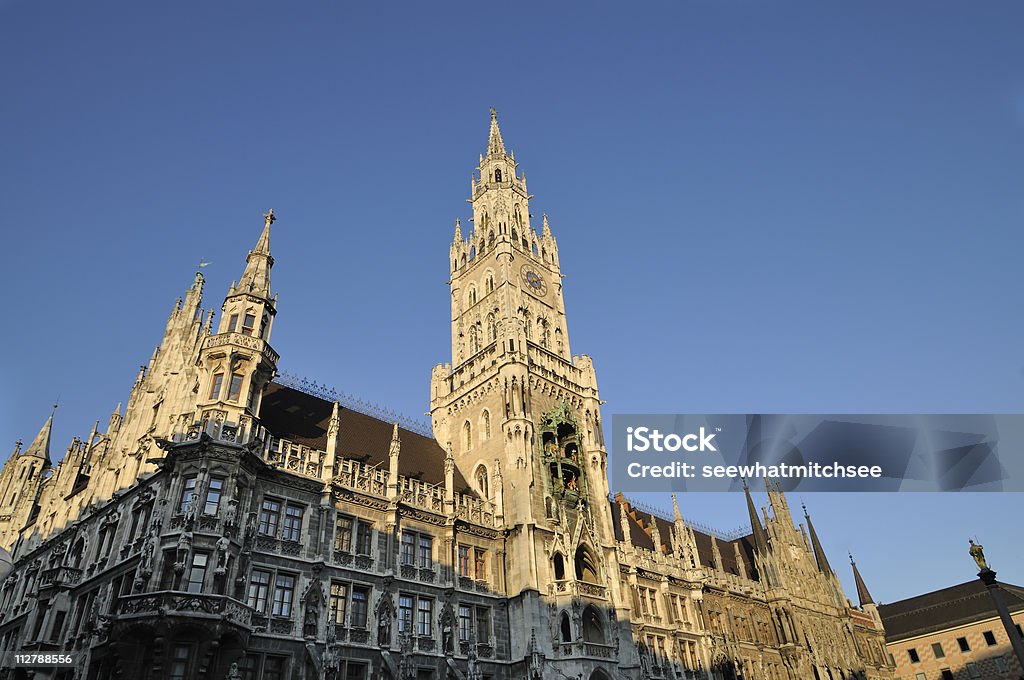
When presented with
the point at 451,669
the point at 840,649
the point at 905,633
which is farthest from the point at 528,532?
the point at 905,633

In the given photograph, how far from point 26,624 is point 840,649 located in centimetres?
6152

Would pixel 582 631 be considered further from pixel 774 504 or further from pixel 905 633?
pixel 905 633

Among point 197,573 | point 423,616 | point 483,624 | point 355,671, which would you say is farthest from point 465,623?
point 197,573

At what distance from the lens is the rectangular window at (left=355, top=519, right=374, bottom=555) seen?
3328 centimetres

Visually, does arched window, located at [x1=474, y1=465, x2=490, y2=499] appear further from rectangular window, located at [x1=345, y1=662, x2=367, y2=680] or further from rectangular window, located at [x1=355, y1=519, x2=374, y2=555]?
rectangular window, located at [x1=345, y1=662, x2=367, y2=680]

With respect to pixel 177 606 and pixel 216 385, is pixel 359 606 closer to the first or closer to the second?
pixel 177 606

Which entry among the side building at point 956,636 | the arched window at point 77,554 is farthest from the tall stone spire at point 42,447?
the side building at point 956,636

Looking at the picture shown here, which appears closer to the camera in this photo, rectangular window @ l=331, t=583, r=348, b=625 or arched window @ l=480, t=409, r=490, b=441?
rectangular window @ l=331, t=583, r=348, b=625

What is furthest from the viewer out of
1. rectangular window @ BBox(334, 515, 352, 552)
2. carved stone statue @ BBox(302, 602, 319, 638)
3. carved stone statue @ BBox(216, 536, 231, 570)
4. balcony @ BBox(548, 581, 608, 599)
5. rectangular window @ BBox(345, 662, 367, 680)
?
balcony @ BBox(548, 581, 608, 599)

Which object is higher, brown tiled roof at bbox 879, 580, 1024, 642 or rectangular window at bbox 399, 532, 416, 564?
brown tiled roof at bbox 879, 580, 1024, 642

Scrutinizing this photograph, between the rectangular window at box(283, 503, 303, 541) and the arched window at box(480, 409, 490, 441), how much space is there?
15342 millimetres

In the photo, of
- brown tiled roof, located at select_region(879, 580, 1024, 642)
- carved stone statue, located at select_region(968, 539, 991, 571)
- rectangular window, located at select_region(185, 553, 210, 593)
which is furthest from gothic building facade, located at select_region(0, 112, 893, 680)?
brown tiled roof, located at select_region(879, 580, 1024, 642)

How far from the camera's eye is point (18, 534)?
4391 centimetres

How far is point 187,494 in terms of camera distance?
93.1 ft
